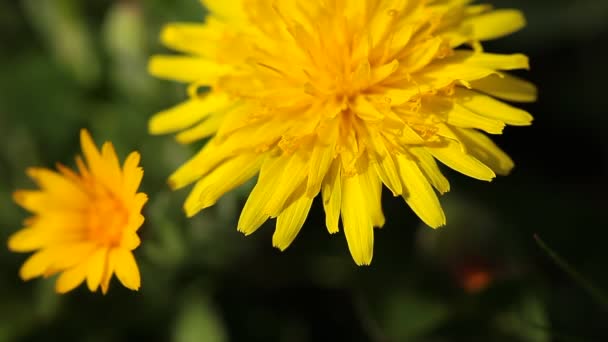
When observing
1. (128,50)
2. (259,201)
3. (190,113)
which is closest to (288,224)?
(259,201)

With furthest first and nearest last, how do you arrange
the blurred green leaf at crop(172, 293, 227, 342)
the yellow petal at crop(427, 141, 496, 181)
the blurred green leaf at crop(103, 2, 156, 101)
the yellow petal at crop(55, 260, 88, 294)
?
the blurred green leaf at crop(103, 2, 156, 101), the blurred green leaf at crop(172, 293, 227, 342), the yellow petal at crop(55, 260, 88, 294), the yellow petal at crop(427, 141, 496, 181)

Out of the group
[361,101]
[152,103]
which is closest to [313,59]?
[361,101]

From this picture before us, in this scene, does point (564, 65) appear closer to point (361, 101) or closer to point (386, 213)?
point (386, 213)

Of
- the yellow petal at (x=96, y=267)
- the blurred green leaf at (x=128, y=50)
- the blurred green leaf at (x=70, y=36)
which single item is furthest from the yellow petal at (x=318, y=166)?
the blurred green leaf at (x=70, y=36)

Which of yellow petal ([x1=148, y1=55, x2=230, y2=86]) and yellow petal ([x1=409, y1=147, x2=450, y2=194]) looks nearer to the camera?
yellow petal ([x1=409, y1=147, x2=450, y2=194])

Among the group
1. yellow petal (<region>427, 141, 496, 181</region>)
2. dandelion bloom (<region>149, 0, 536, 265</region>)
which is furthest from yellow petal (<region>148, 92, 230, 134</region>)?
yellow petal (<region>427, 141, 496, 181</region>)

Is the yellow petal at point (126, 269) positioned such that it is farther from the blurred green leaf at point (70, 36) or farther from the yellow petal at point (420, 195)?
the blurred green leaf at point (70, 36)

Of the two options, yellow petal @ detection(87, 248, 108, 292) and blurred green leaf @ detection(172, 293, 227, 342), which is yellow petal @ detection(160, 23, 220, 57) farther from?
blurred green leaf @ detection(172, 293, 227, 342)
